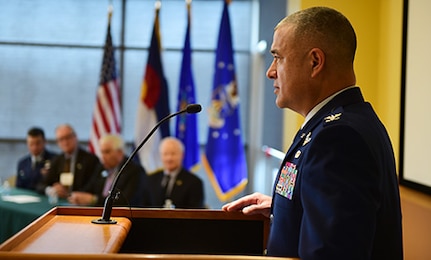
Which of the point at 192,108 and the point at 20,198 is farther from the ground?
the point at 192,108

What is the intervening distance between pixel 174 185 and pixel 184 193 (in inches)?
4.6

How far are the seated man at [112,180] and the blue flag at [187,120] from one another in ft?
3.74

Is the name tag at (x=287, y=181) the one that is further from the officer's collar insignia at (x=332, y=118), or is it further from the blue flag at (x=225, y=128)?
the blue flag at (x=225, y=128)

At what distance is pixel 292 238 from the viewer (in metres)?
1.39

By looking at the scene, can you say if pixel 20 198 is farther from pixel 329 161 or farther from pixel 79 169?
pixel 329 161

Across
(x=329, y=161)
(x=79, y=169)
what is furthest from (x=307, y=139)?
(x=79, y=169)

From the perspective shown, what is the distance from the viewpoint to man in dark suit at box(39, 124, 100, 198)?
5.28 meters

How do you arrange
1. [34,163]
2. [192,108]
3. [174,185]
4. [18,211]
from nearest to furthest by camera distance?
[192,108]
[18,211]
[174,185]
[34,163]

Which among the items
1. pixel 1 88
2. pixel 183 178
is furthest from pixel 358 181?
pixel 1 88

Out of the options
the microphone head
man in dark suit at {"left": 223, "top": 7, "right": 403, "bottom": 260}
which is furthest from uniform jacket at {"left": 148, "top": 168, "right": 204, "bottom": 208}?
man in dark suit at {"left": 223, "top": 7, "right": 403, "bottom": 260}

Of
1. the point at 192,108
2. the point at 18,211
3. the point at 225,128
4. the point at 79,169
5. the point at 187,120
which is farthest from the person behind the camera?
the point at 187,120

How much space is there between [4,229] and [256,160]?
3.08 meters

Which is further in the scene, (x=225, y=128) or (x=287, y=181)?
(x=225, y=128)

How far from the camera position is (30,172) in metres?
5.78
